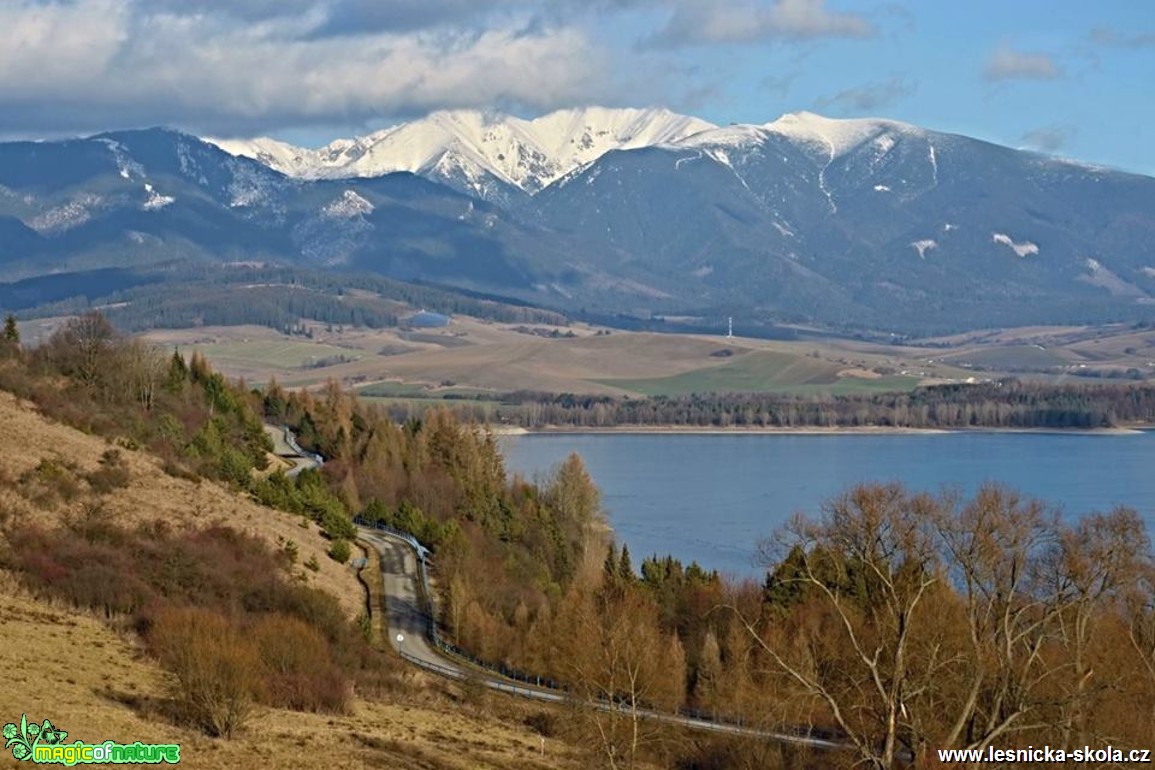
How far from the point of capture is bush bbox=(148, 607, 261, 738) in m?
18.2

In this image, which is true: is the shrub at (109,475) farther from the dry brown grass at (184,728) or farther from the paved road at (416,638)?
the dry brown grass at (184,728)

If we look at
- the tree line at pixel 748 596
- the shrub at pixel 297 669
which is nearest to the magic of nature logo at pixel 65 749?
the shrub at pixel 297 669

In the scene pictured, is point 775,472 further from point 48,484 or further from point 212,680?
point 212,680

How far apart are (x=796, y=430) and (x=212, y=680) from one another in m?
119

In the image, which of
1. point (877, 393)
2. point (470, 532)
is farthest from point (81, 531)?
point (877, 393)

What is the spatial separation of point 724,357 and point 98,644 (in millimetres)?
177837

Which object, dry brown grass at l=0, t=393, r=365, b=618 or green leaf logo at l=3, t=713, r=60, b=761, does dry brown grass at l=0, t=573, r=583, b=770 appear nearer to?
green leaf logo at l=3, t=713, r=60, b=761

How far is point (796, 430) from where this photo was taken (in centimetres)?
13538

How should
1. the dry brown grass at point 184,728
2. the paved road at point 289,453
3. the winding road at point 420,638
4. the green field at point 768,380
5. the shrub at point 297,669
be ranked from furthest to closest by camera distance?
1. the green field at point 768,380
2. the paved road at point 289,453
3. the winding road at point 420,638
4. the shrub at point 297,669
5. the dry brown grass at point 184,728

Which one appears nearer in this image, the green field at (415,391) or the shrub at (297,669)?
the shrub at (297,669)

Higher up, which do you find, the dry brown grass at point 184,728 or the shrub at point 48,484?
the shrub at point 48,484

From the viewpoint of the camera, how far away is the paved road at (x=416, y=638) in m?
25.0

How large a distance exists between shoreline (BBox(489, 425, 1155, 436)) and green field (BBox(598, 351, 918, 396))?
87.6 ft

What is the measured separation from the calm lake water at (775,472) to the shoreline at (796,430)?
2.20 meters
